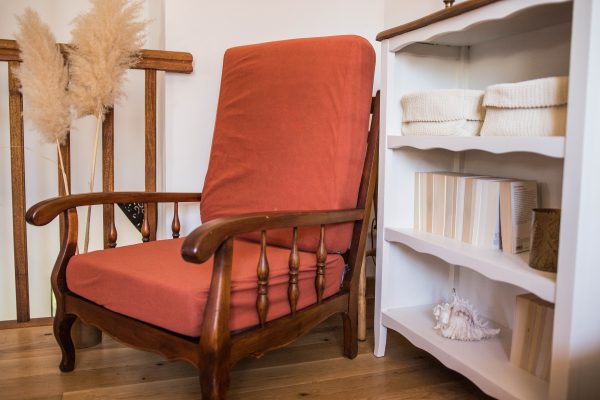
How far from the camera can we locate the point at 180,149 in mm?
2129

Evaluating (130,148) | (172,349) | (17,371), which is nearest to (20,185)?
(17,371)

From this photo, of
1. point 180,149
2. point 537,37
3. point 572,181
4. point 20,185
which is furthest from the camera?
point 180,149

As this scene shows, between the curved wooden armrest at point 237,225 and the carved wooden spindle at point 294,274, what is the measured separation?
0.05m

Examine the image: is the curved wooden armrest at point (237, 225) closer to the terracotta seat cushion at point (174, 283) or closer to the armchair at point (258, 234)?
the armchair at point (258, 234)

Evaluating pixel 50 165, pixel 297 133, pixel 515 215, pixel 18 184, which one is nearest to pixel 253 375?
pixel 297 133

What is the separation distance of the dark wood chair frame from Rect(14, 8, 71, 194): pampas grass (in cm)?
41

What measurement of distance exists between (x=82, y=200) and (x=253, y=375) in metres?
0.72

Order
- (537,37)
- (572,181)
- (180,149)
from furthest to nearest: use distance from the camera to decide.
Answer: (180,149)
(537,37)
(572,181)

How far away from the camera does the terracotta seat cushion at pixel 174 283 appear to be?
1152 millimetres

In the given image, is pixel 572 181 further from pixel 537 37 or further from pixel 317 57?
pixel 317 57

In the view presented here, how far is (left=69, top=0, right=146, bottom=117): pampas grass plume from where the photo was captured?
176 cm

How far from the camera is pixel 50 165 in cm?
262

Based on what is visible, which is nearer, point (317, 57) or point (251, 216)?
point (251, 216)

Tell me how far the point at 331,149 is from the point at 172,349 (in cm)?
74
